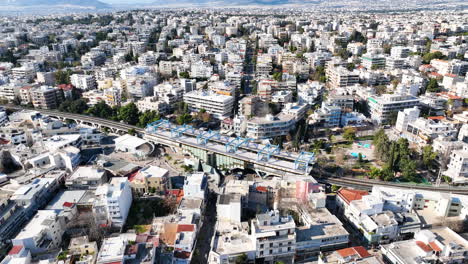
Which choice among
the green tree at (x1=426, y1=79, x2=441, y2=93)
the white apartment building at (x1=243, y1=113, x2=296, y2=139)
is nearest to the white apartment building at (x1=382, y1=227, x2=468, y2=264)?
the white apartment building at (x1=243, y1=113, x2=296, y2=139)

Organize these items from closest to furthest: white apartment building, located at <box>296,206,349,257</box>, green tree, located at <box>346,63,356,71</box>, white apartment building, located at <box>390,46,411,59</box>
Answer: white apartment building, located at <box>296,206,349,257</box> < green tree, located at <box>346,63,356,71</box> < white apartment building, located at <box>390,46,411,59</box>

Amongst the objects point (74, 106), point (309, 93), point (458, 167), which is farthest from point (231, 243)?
point (74, 106)

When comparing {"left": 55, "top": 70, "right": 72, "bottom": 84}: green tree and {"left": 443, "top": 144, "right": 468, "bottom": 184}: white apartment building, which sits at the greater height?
{"left": 55, "top": 70, "right": 72, "bottom": 84}: green tree

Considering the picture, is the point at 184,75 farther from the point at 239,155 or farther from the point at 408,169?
the point at 408,169

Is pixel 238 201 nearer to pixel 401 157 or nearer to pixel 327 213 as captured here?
pixel 327 213

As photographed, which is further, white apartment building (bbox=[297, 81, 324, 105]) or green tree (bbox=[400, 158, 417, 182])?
white apartment building (bbox=[297, 81, 324, 105])

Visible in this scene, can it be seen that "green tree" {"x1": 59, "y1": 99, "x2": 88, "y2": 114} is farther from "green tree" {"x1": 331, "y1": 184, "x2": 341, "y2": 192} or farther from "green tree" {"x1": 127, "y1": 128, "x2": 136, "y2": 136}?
"green tree" {"x1": 331, "y1": 184, "x2": 341, "y2": 192}
